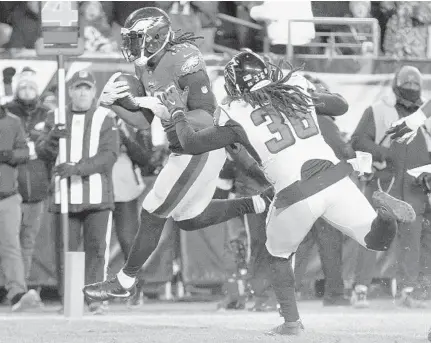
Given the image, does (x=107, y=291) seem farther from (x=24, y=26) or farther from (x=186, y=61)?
(x=24, y=26)

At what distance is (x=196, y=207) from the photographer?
7984 mm

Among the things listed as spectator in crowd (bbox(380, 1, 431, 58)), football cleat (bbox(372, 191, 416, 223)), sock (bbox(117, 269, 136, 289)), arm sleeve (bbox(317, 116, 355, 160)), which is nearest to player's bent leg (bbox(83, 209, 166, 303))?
sock (bbox(117, 269, 136, 289))

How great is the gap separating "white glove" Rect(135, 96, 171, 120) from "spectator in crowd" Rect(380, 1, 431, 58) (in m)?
4.89

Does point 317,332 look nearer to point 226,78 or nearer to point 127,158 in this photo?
point 226,78

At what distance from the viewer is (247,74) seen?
7.41m

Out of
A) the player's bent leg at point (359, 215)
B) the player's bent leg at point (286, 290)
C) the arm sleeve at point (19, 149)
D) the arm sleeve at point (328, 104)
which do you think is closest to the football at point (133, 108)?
the arm sleeve at point (328, 104)

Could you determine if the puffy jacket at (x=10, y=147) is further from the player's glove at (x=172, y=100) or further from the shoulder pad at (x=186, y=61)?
the player's glove at (x=172, y=100)

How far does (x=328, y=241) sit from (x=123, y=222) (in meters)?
1.79

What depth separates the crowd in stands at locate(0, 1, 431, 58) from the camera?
1131 centimetres

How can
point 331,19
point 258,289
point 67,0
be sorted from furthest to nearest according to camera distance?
point 331,19 → point 258,289 → point 67,0

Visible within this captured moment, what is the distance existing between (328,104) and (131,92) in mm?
1356

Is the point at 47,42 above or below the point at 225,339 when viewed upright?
above

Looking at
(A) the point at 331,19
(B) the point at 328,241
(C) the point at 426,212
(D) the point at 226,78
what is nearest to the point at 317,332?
(D) the point at 226,78

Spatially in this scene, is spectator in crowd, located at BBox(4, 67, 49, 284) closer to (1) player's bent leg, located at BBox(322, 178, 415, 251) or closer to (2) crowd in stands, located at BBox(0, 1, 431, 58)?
(2) crowd in stands, located at BBox(0, 1, 431, 58)
